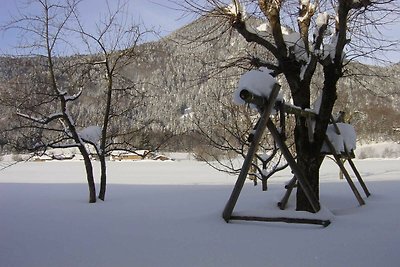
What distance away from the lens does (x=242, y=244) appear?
4.27m

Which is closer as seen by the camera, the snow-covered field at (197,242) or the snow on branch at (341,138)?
the snow-covered field at (197,242)

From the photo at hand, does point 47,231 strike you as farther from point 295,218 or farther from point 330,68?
point 330,68

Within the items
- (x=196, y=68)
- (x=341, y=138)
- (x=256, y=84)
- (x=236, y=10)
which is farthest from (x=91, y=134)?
(x=256, y=84)

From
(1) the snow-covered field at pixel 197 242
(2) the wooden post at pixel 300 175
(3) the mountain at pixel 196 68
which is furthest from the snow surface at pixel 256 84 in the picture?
(3) the mountain at pixel 196 68

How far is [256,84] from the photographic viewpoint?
5340 millimetres

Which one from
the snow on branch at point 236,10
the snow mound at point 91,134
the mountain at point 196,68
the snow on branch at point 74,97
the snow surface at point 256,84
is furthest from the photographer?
the snow mound at point 91,134

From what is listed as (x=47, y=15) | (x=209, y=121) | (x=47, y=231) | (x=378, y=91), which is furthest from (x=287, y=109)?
(x=209, y=121)

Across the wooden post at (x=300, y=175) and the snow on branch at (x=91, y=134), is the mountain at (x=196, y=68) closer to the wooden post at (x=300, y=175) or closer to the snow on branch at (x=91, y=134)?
the snow on branch at (x=91, y=134)

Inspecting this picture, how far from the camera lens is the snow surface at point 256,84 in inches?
208

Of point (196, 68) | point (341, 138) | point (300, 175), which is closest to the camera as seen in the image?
point (300, 175)

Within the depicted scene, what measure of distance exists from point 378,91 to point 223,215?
19.2 feet

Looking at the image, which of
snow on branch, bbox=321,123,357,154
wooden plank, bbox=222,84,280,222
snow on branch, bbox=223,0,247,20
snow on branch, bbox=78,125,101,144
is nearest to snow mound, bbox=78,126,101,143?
snow on branch, bbox=78,125,101,144

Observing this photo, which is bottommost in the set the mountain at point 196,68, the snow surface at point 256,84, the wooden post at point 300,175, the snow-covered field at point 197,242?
the snow-covered field at point 197,242

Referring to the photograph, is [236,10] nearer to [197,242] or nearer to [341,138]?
[341,138]
